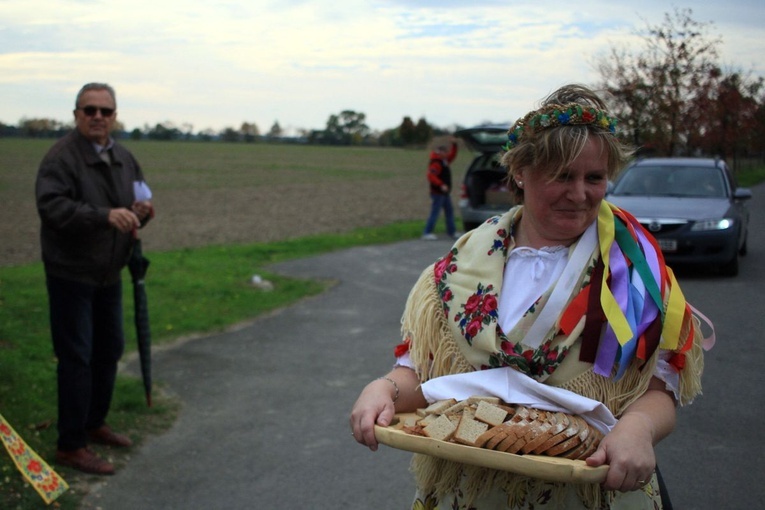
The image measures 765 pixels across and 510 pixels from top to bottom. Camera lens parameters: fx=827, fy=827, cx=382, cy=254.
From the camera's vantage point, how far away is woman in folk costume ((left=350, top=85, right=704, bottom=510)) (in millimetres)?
2031

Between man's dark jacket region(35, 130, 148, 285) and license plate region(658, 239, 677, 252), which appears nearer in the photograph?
man's dark jacket region(35, 130, 148, 285)

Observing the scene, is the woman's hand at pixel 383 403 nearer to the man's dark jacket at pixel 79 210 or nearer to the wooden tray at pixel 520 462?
the wooden tray at pixel 520 462

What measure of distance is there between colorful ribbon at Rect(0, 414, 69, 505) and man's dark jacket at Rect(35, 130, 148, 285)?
1008 mm

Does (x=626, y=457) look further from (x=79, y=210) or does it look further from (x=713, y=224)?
(x=713, y=224)

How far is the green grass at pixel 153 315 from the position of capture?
5.26 metres

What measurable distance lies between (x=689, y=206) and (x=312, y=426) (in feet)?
24.8

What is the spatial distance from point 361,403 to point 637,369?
2.35 ft

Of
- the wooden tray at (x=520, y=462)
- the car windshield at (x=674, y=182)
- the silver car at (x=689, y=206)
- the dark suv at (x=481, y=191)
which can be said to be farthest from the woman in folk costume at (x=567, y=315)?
the dark suv at (x=481, y=191)

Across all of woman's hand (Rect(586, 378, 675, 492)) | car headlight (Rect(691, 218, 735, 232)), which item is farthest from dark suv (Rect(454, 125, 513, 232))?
woman's hand (Rect(586, 378, 675, 492))

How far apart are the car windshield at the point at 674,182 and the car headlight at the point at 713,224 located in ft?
3.27

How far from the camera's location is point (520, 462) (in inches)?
71.8

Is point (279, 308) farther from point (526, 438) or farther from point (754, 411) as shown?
point (526, 438)

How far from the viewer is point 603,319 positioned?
6.63 ft

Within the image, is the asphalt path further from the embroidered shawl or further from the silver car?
the embroidered shawl
